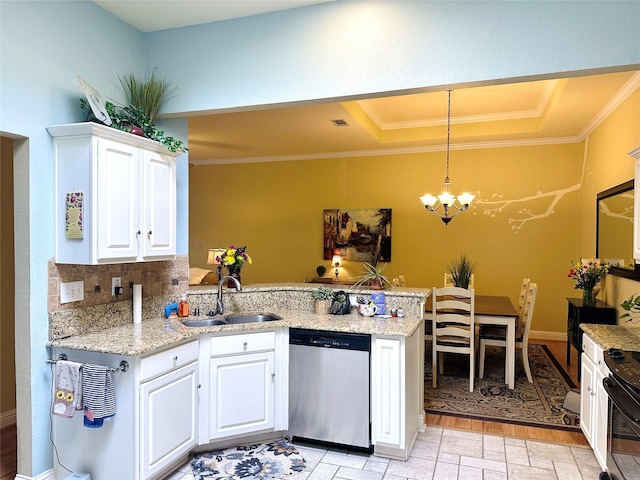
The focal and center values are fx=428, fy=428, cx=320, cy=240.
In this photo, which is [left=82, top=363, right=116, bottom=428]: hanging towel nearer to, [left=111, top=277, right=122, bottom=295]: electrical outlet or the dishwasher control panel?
[left=111, top=277, right=122, bottom=295]: electrical outlet

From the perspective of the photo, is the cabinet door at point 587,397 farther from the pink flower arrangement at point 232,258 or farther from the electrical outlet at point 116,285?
the electrical outlet at point 116,285

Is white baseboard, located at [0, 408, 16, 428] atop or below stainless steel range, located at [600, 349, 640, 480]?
below

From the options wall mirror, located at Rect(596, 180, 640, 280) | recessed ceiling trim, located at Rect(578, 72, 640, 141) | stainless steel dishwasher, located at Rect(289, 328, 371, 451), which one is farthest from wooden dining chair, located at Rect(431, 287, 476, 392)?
recessed ceiling trim, located at Rect(578, 72, 640, 141)

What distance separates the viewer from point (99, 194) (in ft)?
7.90

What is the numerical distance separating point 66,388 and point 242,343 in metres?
1.03

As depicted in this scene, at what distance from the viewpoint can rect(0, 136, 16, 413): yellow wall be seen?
10.8 ft

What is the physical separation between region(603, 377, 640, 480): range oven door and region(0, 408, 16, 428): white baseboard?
4026 millimetres

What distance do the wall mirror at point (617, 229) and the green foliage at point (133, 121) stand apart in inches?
147

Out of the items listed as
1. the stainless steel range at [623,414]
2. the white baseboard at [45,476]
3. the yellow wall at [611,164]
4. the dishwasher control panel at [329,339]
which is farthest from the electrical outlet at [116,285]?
the yellow wall at [611,164]

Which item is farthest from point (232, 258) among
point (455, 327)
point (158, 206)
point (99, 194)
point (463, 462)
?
point (455, 327)

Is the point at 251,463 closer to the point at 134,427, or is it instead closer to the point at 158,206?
the point at 134,427

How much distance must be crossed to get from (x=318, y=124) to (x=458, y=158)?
2.36 metres

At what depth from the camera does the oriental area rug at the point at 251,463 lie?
103 inches

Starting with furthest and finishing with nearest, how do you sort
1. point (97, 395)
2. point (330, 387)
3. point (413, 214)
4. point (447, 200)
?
point (413, 214) → point (447, 200) → point (330, 387) → point (97, 395)
